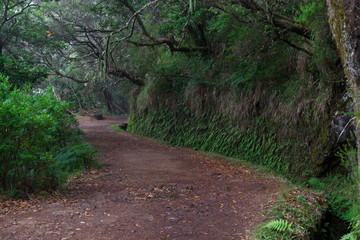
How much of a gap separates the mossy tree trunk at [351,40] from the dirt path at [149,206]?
2.15m

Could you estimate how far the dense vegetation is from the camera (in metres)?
4.93

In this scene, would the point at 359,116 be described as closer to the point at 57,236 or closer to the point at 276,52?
the point at 57,236

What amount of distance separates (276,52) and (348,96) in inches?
103

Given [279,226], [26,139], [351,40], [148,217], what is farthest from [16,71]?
[351,40]

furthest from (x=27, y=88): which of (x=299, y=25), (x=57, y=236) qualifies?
(x=299, y=25)

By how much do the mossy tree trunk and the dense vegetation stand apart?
23mm

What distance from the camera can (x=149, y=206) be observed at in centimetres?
491

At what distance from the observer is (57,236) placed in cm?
354

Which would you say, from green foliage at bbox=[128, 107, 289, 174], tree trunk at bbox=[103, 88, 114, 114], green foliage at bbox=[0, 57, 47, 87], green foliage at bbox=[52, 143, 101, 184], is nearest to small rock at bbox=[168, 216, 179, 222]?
green foliage at bbox=[52, 143, 101, 184]

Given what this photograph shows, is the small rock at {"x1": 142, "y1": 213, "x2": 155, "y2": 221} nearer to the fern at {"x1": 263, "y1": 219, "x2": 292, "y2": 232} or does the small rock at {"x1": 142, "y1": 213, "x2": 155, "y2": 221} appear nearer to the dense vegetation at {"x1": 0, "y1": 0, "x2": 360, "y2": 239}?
the fern at {"x1": 263, "y1": 219, "x2": 292, "y2": 232}

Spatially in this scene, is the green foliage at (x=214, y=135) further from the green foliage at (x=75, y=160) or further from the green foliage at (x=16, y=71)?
the green foliage at (x=16, y=71)

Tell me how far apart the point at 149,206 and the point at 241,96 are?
5641 mm

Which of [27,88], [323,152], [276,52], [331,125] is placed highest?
[276,52]

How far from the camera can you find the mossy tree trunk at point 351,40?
3416 mm
